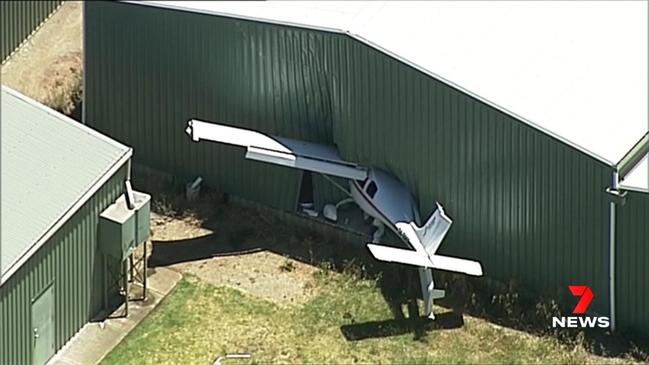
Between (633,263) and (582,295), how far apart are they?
149cm

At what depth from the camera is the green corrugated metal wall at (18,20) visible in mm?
39312

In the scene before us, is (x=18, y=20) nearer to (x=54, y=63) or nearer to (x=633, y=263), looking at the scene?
(x=54, y=63)

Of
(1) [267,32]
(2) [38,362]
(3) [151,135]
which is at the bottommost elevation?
(2) [38,362]

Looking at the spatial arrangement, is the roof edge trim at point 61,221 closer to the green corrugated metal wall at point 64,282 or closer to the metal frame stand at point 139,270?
the green corrugated metal wall at point 64,282

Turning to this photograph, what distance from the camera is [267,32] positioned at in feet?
106

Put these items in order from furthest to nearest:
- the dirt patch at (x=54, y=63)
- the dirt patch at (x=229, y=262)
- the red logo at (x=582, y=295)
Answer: the dirt patch at (x=54, y=63)
the dirt patch at (x=229, y=262)
the red logo at (x=582, y=295)

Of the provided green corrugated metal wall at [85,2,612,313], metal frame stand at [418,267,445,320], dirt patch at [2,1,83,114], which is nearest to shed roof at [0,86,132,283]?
green corrugated metal wall at [85,2,612,313]

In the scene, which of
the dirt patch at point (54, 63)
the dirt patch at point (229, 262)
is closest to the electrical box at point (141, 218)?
the dirt patch at point (229, 262)

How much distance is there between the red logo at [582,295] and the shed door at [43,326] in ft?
34.4

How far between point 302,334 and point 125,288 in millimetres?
3779

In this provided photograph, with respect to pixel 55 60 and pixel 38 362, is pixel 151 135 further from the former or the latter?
pixel 38 362

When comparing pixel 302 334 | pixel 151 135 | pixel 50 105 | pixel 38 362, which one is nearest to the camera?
pixel 38 362

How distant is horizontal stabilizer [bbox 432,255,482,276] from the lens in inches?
1156

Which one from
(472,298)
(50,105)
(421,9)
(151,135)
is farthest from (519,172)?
(50,105)
